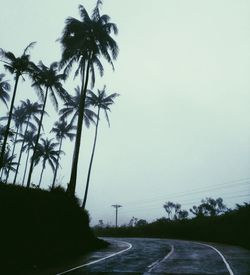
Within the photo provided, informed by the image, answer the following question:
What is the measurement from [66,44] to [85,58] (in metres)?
1.85

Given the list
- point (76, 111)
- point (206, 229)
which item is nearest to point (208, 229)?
point (206, 229)

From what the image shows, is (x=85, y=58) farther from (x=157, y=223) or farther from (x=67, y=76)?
(x=157, y=223)

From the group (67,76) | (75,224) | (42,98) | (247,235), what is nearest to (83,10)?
(67,76)

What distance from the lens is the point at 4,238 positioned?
12797 millimetres

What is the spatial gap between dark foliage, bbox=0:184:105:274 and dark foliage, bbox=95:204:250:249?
45.2ft

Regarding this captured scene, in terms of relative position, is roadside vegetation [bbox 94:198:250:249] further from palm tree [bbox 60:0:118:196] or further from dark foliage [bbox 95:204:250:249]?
palm tree [bbox 60:0:118:196]

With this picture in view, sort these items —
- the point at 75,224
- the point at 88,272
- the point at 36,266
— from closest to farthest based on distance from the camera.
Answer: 1. the point at 88,272
2. the point at 36,266
3. the point at 75,224

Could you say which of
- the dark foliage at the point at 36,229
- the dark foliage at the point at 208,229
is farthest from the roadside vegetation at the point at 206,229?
the dark foliage at the point at 36,229

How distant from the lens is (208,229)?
37.2 m

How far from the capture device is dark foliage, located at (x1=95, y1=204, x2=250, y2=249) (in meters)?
31.0

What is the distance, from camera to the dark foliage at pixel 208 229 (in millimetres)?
31045

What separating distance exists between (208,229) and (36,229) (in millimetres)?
26584

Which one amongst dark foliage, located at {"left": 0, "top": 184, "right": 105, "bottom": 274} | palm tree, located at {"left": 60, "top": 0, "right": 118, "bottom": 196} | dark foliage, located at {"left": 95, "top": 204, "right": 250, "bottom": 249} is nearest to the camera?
dark foliage, located at {"left": 0, "top": 184, "right": 105, "bottom": 274}

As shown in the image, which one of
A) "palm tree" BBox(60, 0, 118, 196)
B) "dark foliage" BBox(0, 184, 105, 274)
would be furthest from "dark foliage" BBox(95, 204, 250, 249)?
"palm tree" BBox(60, 0, 118, 196)
